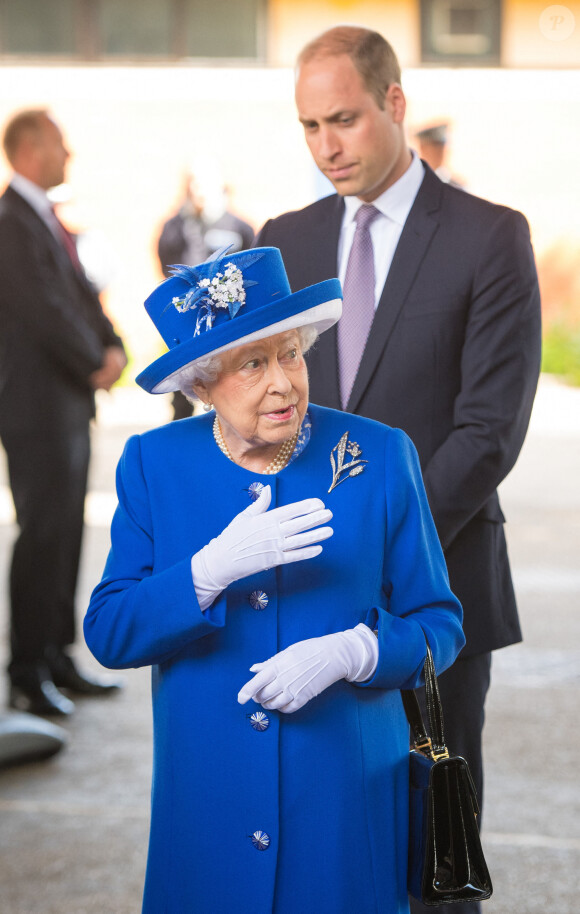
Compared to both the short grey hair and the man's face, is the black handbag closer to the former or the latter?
the short grey hair

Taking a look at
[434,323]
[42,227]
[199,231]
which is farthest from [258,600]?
[199,231]

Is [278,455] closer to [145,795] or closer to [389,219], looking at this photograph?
[389,219]

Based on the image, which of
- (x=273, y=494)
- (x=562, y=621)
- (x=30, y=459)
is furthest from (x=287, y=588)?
(x=562, y=621)

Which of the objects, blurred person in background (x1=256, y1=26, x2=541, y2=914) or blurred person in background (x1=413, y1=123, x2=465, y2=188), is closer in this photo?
blurred person in background (x1=256, y1=26, x2=541, y2=914)

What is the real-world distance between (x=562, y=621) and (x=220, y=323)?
4.21 m

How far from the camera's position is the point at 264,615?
5.31 ft

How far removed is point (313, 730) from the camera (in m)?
1.63

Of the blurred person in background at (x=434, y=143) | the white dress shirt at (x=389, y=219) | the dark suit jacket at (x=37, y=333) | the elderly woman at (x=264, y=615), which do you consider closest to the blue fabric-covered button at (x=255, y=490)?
the elderly woman at (x=264, y=615)

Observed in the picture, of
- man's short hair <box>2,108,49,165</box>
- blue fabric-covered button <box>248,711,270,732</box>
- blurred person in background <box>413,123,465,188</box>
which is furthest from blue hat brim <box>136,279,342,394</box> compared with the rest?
blurred person in background <box>413,123,465,188</box>

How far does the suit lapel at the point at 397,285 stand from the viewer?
216 cm

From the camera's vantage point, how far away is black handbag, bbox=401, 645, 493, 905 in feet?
5.26

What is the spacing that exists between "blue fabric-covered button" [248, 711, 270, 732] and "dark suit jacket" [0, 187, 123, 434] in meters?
2.71

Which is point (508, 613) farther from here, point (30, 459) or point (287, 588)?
point (30, 459)

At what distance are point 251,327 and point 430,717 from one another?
592mm
